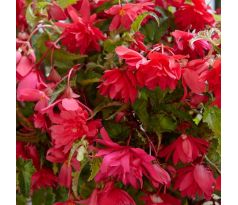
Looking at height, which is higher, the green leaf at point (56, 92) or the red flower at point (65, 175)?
the green leaf at point (56, 92)

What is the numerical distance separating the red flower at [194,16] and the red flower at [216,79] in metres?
0.18

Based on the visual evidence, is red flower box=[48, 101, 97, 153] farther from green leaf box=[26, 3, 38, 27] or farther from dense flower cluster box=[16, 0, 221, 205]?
green leaf box=[26, 3, 38, 27]

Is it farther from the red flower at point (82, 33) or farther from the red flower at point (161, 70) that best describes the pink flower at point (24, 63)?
the red flower at point (161, 70)

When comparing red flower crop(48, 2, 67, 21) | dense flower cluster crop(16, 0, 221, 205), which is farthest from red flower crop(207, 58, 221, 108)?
red flower crop(48, 2, 67, 21)

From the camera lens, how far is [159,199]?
0.74 meters

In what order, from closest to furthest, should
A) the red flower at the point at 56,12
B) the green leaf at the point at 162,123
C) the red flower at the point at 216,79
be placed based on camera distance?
the red flower at the point at 216,79 → the green leaf at the point at 162,123 → the red flower at the point at 56,12

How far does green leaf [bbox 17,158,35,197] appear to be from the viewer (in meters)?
0.77

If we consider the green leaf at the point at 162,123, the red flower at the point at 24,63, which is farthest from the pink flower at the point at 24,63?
the green leaf at the point at 162,123

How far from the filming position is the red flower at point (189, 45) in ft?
2.34

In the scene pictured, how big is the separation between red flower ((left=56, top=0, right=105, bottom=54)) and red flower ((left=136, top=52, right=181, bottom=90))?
0.15 m

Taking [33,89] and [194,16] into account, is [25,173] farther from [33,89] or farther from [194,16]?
[194,16]
